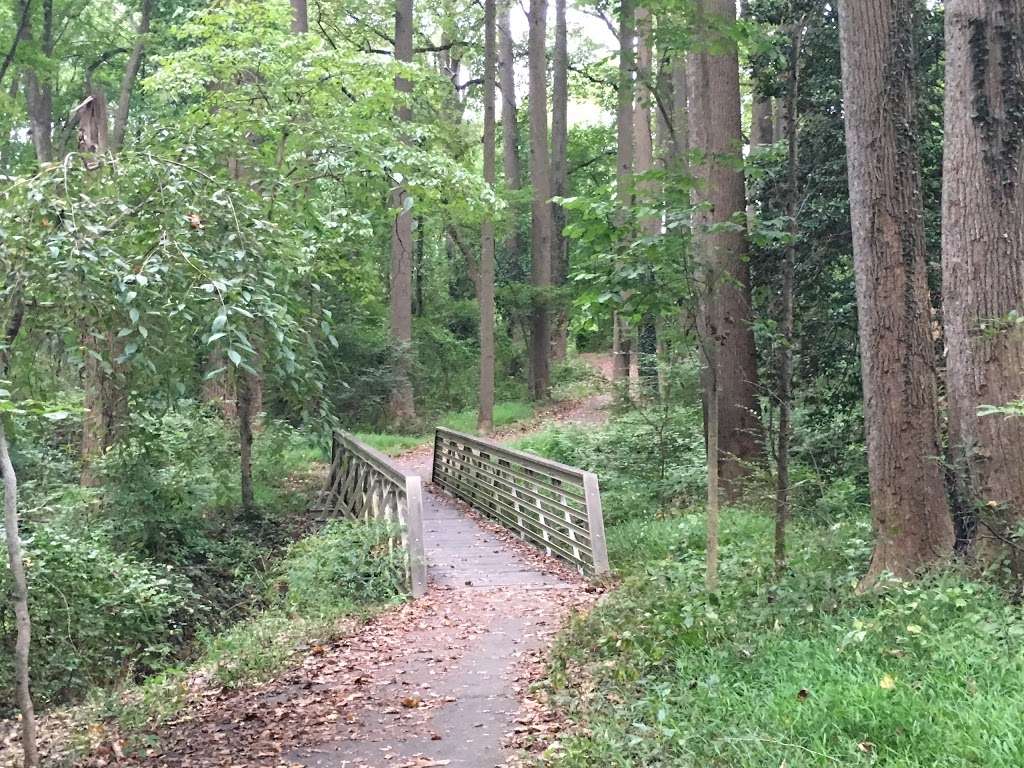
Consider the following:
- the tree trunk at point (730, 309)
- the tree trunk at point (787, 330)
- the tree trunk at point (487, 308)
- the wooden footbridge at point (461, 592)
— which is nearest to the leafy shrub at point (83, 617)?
the wooden footbridge at point (461, 592)

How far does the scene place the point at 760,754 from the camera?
11.4ft

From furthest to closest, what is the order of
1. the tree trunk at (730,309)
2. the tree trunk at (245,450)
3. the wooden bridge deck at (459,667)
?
the tree trunk at (245,450) < the tree trunk at (730,309) < the wooden bridge deck at (459,667)

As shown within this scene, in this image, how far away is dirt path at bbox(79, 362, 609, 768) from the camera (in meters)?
4.52

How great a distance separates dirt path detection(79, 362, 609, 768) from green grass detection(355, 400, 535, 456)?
1010 centimetres

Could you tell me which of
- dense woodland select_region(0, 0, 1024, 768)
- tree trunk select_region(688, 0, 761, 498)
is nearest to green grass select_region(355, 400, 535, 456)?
dense woodland select_region(0, 0, 1024, 768)

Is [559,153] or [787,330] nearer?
[787,330]

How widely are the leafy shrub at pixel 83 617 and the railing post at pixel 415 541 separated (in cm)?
200

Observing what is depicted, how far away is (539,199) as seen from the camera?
2192cm

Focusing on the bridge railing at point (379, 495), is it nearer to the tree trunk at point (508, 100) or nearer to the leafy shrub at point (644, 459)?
the leafy shrub at point (644, 459)

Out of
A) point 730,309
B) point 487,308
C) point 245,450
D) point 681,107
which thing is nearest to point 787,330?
point 730,309

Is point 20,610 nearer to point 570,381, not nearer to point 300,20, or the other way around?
point 300,20

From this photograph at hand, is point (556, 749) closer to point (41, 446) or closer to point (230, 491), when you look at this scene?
point (230, 491)

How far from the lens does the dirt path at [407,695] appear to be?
4.52m

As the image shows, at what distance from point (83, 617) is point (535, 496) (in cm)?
464
